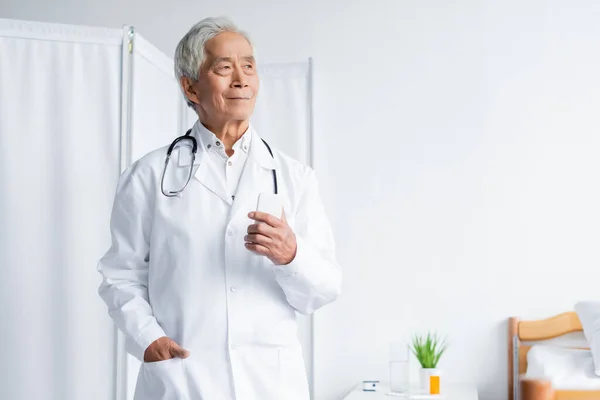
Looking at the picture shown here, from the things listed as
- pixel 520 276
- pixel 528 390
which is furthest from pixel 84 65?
pixel 528 390

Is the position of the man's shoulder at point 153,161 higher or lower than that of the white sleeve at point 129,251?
higher

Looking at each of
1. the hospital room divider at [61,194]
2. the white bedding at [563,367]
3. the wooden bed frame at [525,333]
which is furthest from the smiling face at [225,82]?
the wooden bed frame at [525,333]

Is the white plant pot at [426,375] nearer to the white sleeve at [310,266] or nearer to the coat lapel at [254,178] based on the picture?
the white sleeve at [310,266]

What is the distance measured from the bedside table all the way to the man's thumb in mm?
1728

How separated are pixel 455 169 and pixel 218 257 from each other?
224 centimetres

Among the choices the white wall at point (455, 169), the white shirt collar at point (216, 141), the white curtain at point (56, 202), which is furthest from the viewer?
the white wall at point (455, 169)

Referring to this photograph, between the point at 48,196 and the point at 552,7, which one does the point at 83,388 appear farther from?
the point at 552,7

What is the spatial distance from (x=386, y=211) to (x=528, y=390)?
3065 millimetres

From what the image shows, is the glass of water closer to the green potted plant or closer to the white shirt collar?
the green potted plant

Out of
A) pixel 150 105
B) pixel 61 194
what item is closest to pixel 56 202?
pixel 61 194

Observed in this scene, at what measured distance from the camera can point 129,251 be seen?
5.71ft

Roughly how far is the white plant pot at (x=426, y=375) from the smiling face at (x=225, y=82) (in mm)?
1859

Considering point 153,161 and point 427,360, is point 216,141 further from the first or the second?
point 427,360

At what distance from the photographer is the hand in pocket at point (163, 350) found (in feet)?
5.29
